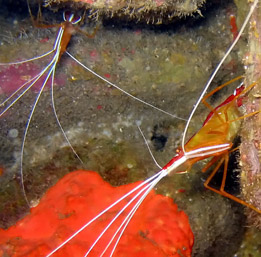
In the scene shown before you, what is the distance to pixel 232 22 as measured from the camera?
3.85m

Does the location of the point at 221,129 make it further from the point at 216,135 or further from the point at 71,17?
the point at 71,17

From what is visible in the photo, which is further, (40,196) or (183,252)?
(40,196)

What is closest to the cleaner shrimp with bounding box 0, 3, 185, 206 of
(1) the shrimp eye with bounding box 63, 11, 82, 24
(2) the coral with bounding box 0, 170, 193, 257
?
(1) the shrimp eye with bounding box 63, 11, 82, 24

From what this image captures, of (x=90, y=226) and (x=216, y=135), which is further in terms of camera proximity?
(x=90, y=226)

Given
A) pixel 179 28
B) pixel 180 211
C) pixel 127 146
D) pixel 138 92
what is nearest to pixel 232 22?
pixel 179 28

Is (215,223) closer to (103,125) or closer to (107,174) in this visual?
(107,174)

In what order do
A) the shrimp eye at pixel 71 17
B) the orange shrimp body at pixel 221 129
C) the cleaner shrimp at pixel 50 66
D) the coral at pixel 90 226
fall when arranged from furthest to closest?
the shrimp eye at pixel 71 17
the cleaner shrimp at pixel 50 66
the coral at pixel 90 226
the orange shrimp body at pixel 221 129

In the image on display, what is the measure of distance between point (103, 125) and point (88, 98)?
1.27 ft

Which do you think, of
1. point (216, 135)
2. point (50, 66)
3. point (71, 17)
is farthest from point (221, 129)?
point (71, 17)

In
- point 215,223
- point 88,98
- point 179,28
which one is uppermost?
point 179,28

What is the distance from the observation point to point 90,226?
3.18 metres

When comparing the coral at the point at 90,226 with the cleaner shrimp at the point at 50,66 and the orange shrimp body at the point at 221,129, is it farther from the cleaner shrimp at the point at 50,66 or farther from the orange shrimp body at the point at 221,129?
the orange shrimp body at the point at 221,129

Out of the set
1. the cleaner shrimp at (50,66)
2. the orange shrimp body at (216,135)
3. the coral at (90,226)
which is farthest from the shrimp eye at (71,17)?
the orange shrimp body at (216,135)

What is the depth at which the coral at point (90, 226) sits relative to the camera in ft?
10.1
